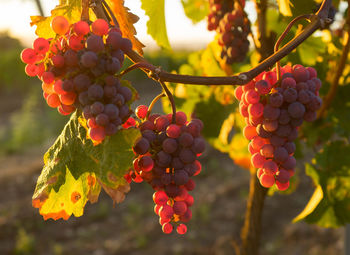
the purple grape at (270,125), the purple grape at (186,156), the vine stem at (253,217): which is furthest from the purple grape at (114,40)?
the vine stem at (253,217)

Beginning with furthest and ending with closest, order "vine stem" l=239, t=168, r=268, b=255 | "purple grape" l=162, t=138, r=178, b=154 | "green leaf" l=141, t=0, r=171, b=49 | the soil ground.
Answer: the soil ground < "vine stem" l=239, t=168, r=268, b=255 < "green leaf" l=141, t=0, r=171, b=49 < "purple grape" l=162, t=138, r=178, b=154

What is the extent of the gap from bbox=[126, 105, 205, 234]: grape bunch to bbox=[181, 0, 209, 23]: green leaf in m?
1.13

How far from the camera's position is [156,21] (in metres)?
1.03

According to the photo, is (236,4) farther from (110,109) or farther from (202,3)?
(110,109)

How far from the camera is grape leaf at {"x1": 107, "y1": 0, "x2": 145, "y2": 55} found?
2.59 ft

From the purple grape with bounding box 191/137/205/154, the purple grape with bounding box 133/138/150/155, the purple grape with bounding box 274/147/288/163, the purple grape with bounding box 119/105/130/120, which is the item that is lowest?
the purple grape with bounding box 274/147/288/163

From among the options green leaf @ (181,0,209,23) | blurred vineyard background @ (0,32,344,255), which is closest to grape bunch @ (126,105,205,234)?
green leaf @ (181,0,209,23)

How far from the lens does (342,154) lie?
4.79ft

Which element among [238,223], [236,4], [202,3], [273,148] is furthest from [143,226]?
[273,148]

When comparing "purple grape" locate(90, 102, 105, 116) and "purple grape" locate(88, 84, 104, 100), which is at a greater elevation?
"purple grape" locate(88, 84, 104, 100)

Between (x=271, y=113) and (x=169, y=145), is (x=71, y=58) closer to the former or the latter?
(x=169, y=145)

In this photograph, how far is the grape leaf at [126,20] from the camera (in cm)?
79

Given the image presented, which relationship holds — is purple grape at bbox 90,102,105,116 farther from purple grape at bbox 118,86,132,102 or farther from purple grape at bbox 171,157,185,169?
purple grape at bbox 171,157,185,169

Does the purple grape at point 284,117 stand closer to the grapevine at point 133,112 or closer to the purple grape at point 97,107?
the grapevine at point 133,112
